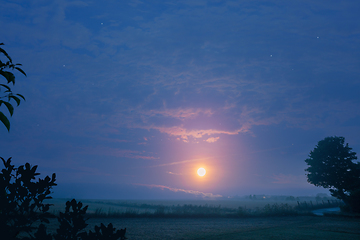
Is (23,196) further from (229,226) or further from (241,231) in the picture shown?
(229,226)

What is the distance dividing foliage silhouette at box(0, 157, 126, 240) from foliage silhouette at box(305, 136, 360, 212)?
41130 millimetres

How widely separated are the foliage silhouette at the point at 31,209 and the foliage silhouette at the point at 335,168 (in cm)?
4113

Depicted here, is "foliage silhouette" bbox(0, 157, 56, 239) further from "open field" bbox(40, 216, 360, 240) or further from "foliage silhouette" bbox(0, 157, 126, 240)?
"open field" bbox(40, 216, 360, 240)

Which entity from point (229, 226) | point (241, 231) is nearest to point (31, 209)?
point (241, 231)

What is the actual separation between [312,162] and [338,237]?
2883 cm

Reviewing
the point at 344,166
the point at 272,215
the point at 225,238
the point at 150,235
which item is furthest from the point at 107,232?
the point at 344,166

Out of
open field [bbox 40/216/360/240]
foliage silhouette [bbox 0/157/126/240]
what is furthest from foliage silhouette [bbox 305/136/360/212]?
foliage silhouette [bbox 0/157/126/240]

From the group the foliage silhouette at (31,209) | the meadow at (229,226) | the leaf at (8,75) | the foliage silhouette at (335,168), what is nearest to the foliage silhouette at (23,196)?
the foliage silhouette at (31,209)

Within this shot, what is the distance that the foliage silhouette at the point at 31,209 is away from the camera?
9.44ft

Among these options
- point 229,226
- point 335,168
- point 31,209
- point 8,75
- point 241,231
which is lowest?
point 241,231

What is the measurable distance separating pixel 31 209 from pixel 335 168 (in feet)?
145

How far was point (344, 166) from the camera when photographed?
36.9m

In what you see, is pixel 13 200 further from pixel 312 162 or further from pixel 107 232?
pixel 312 162

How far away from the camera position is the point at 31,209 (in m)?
3.20
